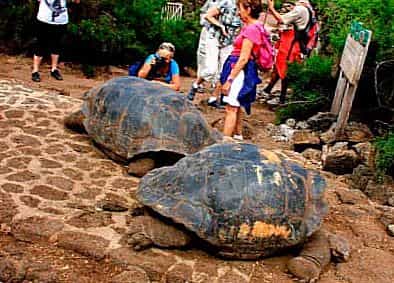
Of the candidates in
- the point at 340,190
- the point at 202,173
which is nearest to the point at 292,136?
the point at 340,190

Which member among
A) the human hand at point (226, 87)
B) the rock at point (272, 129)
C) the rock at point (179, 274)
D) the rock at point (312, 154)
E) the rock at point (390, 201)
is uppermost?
the human hand at point (226, 87)

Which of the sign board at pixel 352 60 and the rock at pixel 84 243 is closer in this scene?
the rock at pixel 84 243

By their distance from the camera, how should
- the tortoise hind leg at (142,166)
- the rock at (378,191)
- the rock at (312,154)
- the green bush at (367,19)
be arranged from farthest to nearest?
the green bush at (367,19) → the rock at (312,154) → the rock at (378,191) → the tortoise hind leg at (142,166)

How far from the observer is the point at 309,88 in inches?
286

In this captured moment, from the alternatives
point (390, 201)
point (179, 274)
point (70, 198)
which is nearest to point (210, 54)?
point (390, 201)

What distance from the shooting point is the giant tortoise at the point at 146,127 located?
4.39 meters

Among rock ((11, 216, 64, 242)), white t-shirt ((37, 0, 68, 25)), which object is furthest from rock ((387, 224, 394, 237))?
white t-shirt ((37, 0, 68, 25))

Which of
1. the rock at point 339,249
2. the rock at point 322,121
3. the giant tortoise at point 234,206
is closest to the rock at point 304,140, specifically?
the rock at point 322,121

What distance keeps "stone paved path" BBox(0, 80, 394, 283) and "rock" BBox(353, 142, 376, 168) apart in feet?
1.83

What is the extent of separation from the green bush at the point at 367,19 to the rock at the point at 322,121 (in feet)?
2.81

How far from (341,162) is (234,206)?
8.45 feet

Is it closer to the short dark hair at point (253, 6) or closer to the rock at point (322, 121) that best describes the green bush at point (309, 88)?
the rock at point (322, 121)

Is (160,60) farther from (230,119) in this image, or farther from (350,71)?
(350,71)

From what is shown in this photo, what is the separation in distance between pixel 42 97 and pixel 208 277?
12.0ft
